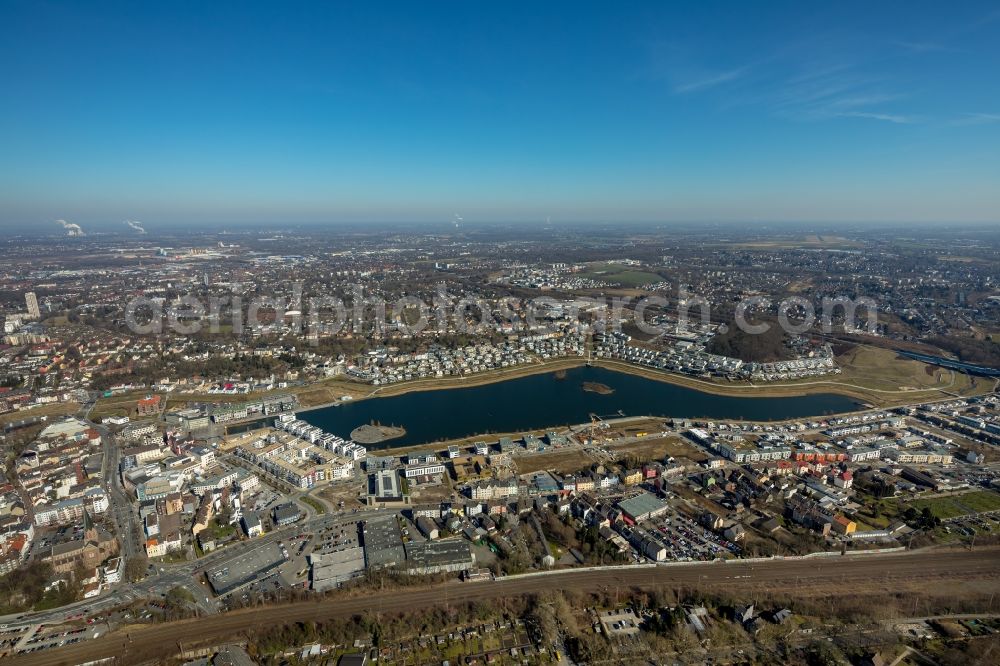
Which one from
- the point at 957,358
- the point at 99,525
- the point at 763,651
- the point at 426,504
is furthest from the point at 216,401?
the point at 957,358

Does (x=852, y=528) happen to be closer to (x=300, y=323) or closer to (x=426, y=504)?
(x=426, y=504)

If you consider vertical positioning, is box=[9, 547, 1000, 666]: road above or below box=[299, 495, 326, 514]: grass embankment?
below

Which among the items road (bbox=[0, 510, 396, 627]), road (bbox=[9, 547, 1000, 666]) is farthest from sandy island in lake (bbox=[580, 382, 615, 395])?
road (bbox=[0, 510, 396, 627])

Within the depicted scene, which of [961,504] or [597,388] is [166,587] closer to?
[597,388]

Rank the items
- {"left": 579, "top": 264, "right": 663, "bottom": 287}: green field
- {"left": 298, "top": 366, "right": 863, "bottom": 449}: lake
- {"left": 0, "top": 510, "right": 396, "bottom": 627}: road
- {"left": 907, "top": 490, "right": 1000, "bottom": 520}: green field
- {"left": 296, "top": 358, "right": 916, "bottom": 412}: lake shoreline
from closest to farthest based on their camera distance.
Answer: {"left": 0, "top": 510, "right": 396, "bottom": 627}: road < {"left": 907, "top": 490, "right": 1000, "bottom": 520}: green field < {"left": 298, "top": 366, "right": 863, "bottom": 449}: lake < {"left": 296, "top": 358, "right": 916, "bottom": 412}: lake shoreline < {"left": 579, "top": 264, "right": 663, "bottom": 287}: green field

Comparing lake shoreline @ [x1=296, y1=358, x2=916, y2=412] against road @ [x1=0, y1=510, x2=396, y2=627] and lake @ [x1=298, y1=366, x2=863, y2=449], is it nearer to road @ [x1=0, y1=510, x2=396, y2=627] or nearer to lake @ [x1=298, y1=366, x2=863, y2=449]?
lake @ [x1=298, y1=366, x2=863, y2=449]

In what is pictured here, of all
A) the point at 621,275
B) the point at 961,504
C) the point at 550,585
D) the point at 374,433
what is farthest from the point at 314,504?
the point at 621,275

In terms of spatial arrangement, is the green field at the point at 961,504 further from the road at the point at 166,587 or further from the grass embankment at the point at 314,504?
the road at the point at 166,587
